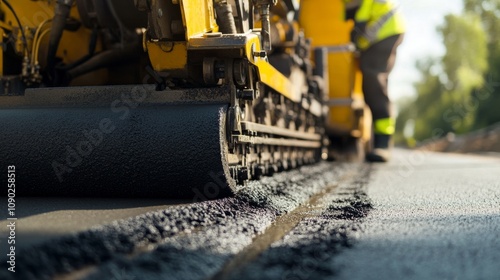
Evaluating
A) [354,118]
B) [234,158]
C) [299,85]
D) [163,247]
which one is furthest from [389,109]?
[163,247]

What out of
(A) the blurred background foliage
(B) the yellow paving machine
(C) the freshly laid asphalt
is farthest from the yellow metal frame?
(A) the blurred background foliage

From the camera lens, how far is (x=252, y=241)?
2262 mm

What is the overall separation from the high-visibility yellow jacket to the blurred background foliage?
19.7m

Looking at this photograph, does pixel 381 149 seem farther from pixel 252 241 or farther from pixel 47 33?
pixel 252 241

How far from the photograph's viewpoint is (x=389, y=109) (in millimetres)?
7766

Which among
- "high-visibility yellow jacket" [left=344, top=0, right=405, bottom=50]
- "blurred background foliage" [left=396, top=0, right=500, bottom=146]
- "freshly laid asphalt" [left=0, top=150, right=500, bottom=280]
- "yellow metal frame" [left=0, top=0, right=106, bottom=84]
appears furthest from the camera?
"blurred background foliage" [left=396, top=0, right=500, bottom=146]

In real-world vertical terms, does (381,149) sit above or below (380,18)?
below

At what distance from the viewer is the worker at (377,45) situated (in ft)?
23.7

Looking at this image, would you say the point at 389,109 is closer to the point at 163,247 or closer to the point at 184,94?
the point at 184,94

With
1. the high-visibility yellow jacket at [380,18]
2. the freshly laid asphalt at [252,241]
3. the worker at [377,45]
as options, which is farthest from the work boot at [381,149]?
the freshly laid asphalt at [252,241]

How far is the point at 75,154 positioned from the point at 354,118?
572 centimetres

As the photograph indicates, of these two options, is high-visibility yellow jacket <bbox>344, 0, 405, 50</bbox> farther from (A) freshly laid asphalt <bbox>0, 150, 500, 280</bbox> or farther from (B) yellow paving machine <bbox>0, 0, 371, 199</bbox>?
(A) freshly laid asphalt <bbox>0, 150, 500, 280</bbox>

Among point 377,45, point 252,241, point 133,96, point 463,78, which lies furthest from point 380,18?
point 463,78

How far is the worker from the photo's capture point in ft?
23.7
